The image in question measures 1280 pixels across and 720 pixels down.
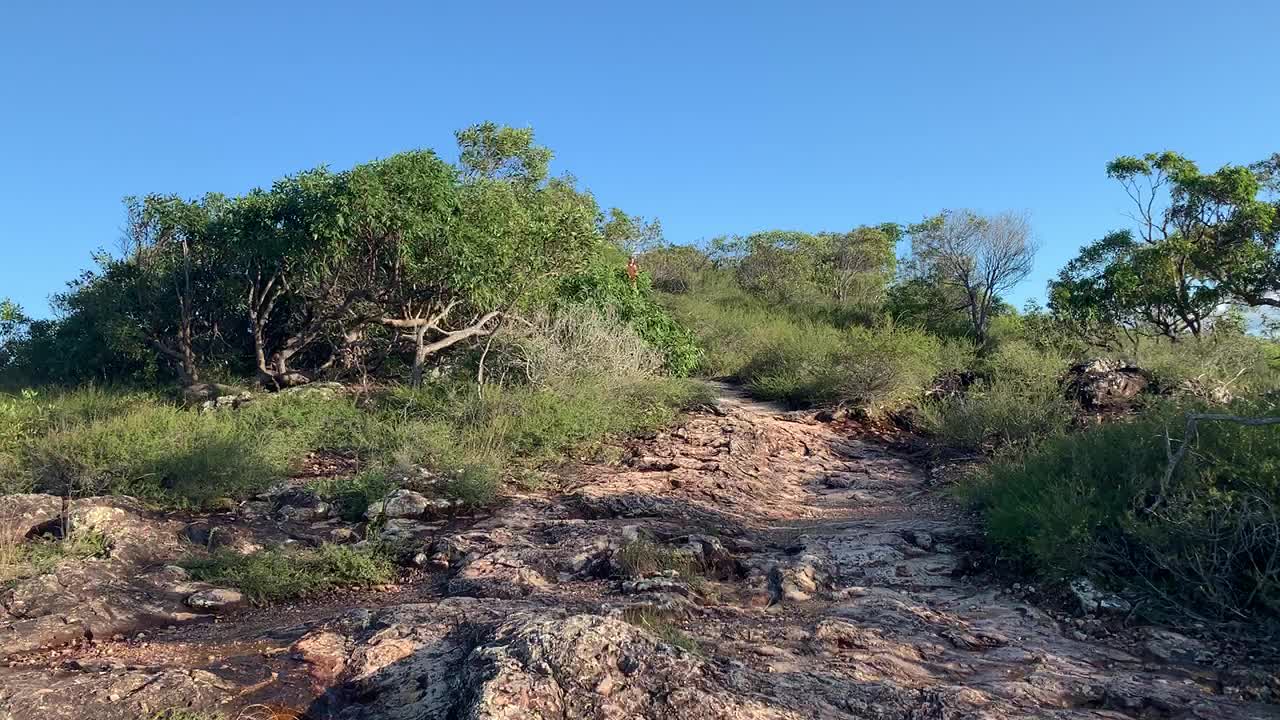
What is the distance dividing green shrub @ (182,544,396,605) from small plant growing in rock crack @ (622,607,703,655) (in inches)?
81.3

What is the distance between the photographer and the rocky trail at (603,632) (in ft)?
10.7

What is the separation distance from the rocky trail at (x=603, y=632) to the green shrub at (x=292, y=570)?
0.14 metres

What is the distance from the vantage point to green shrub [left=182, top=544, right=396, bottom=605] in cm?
518

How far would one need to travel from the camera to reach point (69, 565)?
523 centimetres

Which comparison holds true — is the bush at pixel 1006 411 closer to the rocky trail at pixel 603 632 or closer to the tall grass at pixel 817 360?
the tall grass at pixel 817 360

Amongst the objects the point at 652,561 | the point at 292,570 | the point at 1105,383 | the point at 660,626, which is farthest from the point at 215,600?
the point at 1105,383

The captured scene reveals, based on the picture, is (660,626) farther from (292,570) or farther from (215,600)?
(215,600)

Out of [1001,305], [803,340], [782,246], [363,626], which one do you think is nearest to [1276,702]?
[363,626]

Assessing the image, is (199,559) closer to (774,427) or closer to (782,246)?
(774,427)

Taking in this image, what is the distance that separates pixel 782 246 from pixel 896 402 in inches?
614

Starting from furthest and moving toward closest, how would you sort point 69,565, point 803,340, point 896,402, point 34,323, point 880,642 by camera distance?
point 803,340
point 34,323
point 896,402
point 69,565
point 880,642

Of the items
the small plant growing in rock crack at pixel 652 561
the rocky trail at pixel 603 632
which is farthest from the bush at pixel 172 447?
the small plant growing in rock crack at pixel 652 561

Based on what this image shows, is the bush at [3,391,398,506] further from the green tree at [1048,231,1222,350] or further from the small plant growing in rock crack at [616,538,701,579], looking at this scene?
the green tree at [1048,231,1222,350]

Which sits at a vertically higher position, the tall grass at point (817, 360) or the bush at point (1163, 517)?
the tall grass at point (817, 360)
